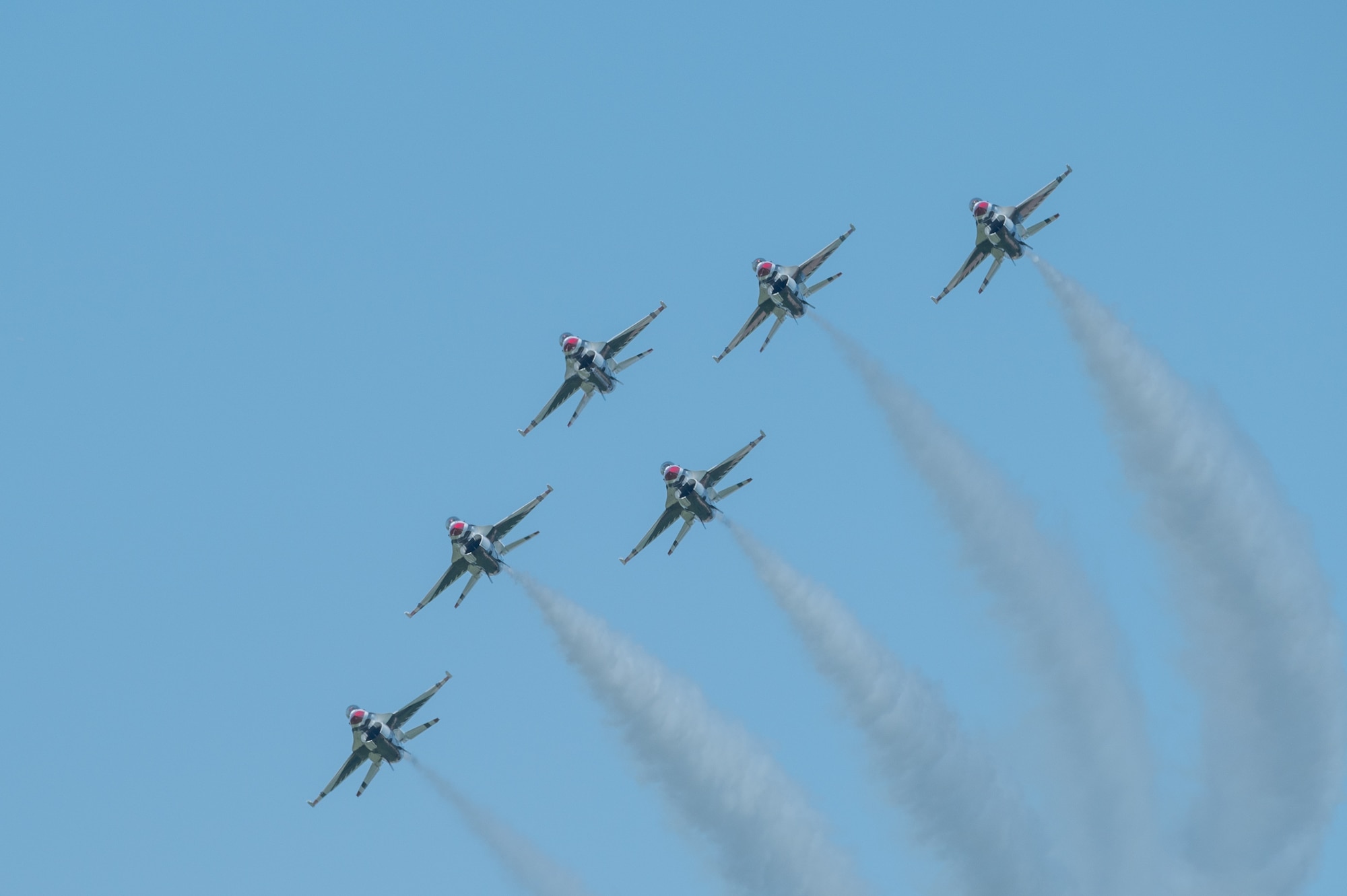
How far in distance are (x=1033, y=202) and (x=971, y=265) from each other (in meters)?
5.56

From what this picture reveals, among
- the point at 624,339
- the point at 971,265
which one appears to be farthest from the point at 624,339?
the point at 971,265

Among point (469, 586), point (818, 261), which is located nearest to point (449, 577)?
point (469, 586)

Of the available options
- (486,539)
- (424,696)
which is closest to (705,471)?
(486,539)

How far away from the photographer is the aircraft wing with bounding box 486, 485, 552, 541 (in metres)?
88.8

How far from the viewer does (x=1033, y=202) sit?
291 ft

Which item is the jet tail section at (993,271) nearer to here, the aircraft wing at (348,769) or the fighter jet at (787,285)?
the fighter jet at (787,285)

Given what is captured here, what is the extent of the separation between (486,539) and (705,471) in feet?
42.0

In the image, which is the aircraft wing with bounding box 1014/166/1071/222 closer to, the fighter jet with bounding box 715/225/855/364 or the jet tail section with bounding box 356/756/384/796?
the fighter jet with bounding box 715/225/855/364

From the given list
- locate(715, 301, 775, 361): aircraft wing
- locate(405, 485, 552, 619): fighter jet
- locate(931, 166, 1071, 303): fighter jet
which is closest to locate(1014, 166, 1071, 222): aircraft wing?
locate(931, 166, 1071, 303): fighter jet

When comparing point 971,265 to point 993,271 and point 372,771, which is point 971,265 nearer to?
point 993,271

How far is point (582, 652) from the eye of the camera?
87.3m

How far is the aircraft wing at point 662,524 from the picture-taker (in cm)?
8825

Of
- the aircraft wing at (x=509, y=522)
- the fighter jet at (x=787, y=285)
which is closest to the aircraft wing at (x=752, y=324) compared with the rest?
the fighter jet at (x=787, y=285)

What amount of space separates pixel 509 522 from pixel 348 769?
17.2 meters
